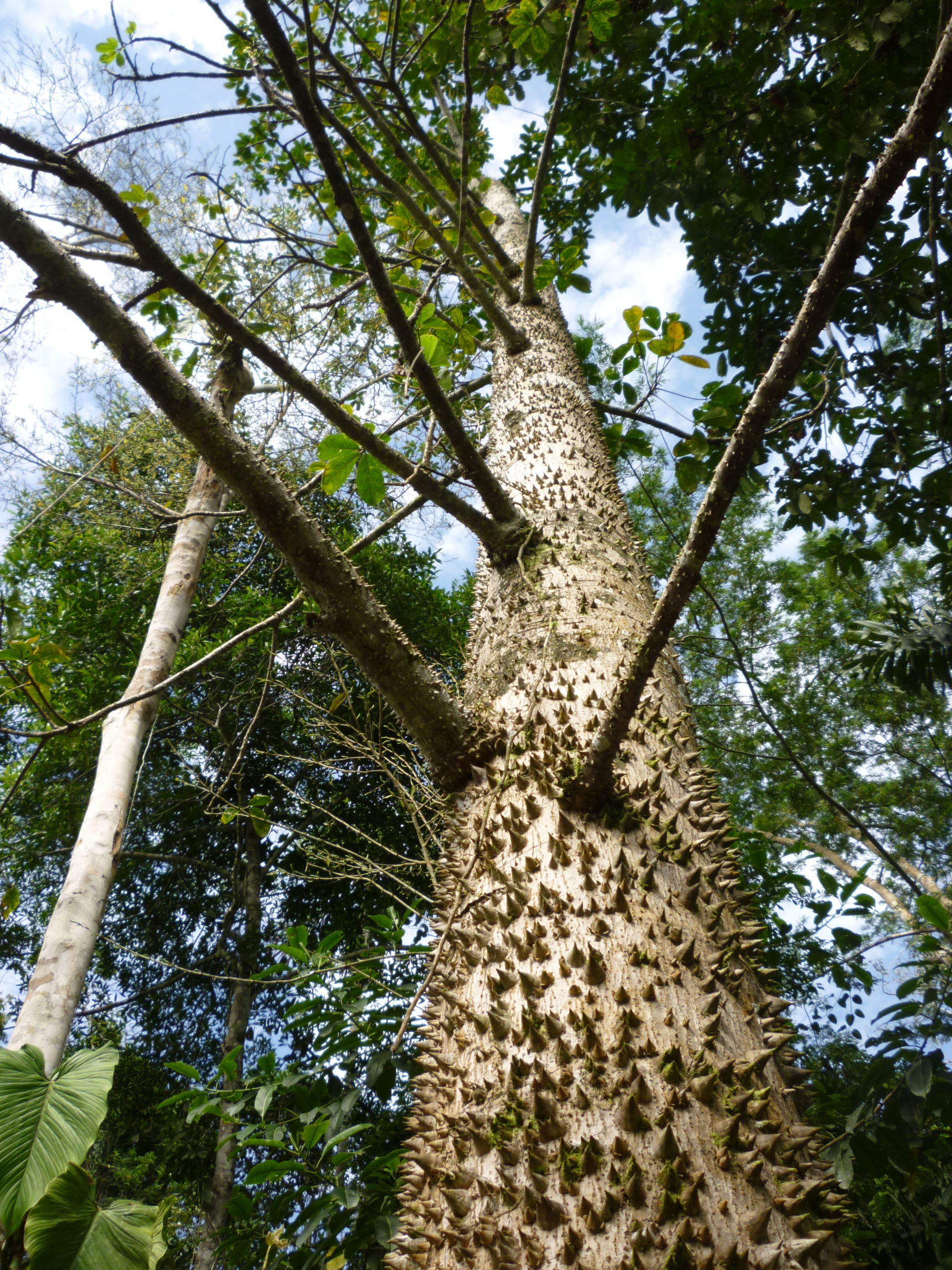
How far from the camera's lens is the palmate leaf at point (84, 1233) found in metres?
1.38

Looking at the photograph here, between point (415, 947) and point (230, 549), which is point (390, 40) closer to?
point (415, 947)

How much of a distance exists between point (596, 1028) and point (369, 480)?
0.98 m

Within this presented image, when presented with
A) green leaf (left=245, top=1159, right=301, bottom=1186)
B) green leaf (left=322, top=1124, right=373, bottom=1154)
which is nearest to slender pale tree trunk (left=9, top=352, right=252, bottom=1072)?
green leaf (left=245, top=1159, right=301, bottom=1186)

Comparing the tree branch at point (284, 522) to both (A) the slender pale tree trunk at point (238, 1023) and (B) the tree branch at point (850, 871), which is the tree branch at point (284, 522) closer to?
(A) the slender pale tree trunk at point (238, 1023)

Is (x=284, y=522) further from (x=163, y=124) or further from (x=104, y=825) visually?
(x=104, y=825)

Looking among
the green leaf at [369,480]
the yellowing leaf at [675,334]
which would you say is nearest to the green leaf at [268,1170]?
the green leaf at [369,480]

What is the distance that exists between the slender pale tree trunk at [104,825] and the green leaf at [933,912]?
2.02m

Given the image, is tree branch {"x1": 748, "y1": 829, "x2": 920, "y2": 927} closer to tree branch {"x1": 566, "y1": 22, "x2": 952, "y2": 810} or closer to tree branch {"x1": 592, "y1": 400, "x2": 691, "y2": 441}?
tree branch {"x1": 592, "y1": 400, "x2": 691, "y2": 441}

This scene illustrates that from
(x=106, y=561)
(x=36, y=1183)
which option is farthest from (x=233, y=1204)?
(x=106, y=561)

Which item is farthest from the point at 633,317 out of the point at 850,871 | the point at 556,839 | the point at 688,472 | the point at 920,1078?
the point at 850,871

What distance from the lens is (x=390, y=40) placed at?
1633 mm

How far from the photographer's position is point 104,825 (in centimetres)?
246

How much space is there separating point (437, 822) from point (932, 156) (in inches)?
84.2

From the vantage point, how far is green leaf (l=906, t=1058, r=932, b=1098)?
61.0 inches
